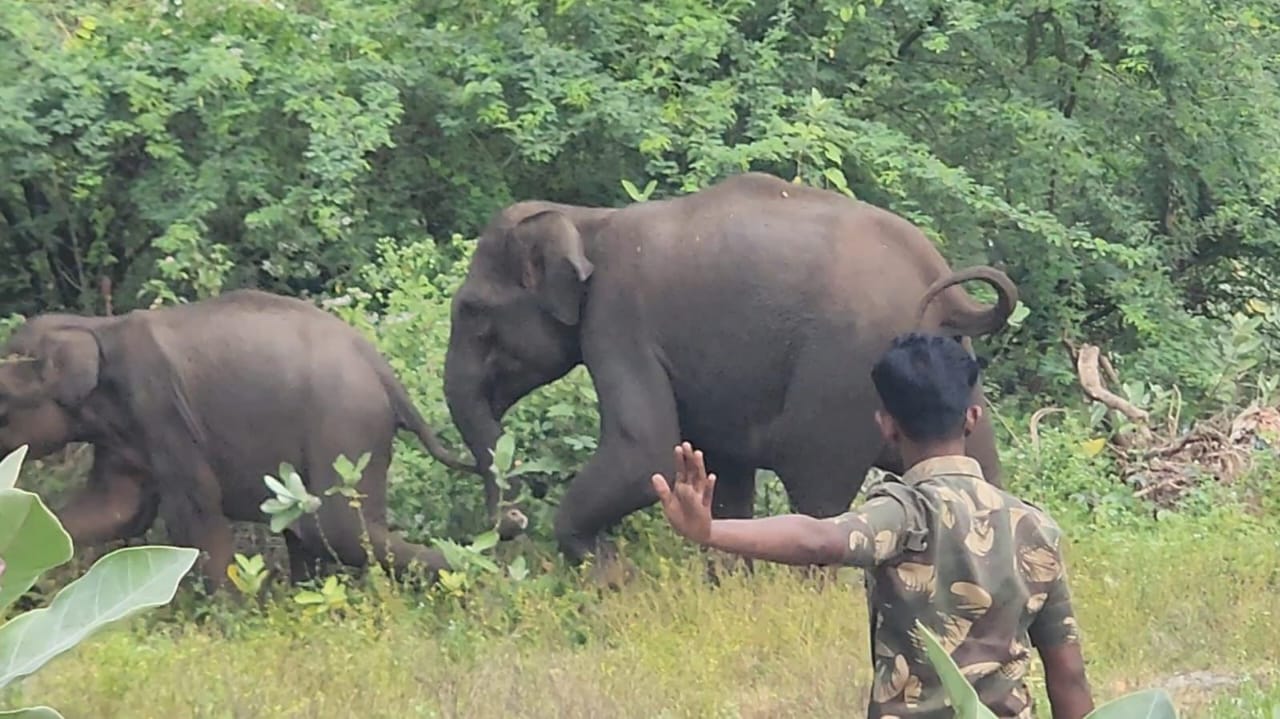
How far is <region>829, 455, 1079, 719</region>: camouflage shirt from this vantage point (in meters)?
3.27

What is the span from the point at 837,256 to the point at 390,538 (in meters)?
2.40

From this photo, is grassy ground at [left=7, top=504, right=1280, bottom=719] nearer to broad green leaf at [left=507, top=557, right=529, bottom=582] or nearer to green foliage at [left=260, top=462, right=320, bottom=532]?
broad green leaf at [left=507, top=557, right=529, bottom=582]

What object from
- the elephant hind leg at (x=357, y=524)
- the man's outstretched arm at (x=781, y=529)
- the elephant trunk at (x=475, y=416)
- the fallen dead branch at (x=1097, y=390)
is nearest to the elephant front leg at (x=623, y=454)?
the elephant trunk at (x=475, y=416)

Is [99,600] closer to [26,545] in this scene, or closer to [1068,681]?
[26,545]

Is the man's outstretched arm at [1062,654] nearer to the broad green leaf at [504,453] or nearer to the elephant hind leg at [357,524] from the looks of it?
the broad green leaf at [504,453]

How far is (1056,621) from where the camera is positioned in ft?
11.4

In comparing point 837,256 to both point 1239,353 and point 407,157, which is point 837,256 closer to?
point 1239,353

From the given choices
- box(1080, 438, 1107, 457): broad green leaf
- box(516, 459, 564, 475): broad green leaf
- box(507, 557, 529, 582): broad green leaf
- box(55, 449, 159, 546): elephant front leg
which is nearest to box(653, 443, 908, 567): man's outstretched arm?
box(507, 557, 529, 582): broad green leaf

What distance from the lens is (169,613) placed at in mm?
7359

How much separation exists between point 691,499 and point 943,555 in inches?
24.2

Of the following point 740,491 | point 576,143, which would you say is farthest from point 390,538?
point 576,143

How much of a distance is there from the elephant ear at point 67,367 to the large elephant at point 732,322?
6.05ft

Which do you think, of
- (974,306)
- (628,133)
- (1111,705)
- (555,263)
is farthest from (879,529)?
(628,133)

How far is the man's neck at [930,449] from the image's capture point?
3334 mm
